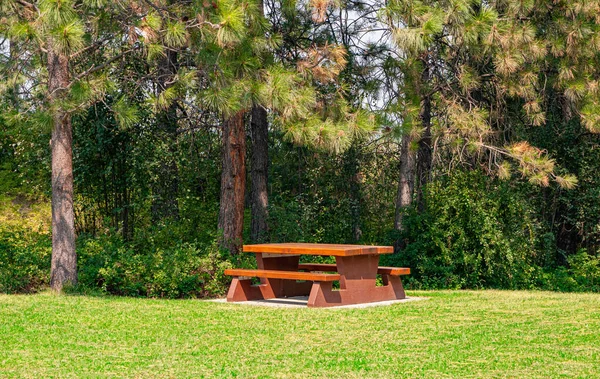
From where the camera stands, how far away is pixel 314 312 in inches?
373

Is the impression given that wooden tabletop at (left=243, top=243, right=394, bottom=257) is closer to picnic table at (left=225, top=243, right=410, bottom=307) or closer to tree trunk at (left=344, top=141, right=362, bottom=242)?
picnic table at (left=225, top=243, right=410, bottom=307)

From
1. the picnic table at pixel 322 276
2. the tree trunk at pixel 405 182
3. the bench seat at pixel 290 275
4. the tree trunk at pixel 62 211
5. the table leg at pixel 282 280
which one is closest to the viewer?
the bench seat at pixel 290 275

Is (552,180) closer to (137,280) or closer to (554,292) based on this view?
(554,292)

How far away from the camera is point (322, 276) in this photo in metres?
9.98

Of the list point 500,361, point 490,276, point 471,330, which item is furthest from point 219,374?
point 490,276

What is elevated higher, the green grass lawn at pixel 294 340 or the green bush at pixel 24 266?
the green bush at pixel 24 266

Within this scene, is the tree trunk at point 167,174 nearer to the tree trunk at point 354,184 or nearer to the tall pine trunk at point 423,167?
the tree trunk at point 354,184

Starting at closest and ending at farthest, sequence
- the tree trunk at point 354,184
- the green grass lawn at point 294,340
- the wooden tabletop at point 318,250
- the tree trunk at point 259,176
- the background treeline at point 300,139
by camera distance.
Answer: the green grass lawn at point 294,340
the wooden tabletop at point 318,250
the background treeline at point 300,139
the tree trunk at point 259,176
the tree trunk at point 354,184

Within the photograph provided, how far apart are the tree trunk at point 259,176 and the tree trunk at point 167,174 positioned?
1676 millimetres

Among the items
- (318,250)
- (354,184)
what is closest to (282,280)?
(318,250)

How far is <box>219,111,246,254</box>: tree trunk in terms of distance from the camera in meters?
13.1

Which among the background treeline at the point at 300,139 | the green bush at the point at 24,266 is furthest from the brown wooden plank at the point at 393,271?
the green bush at the point at 24,266

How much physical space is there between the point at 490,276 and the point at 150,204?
20.6ft

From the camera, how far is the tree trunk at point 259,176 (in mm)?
14578
